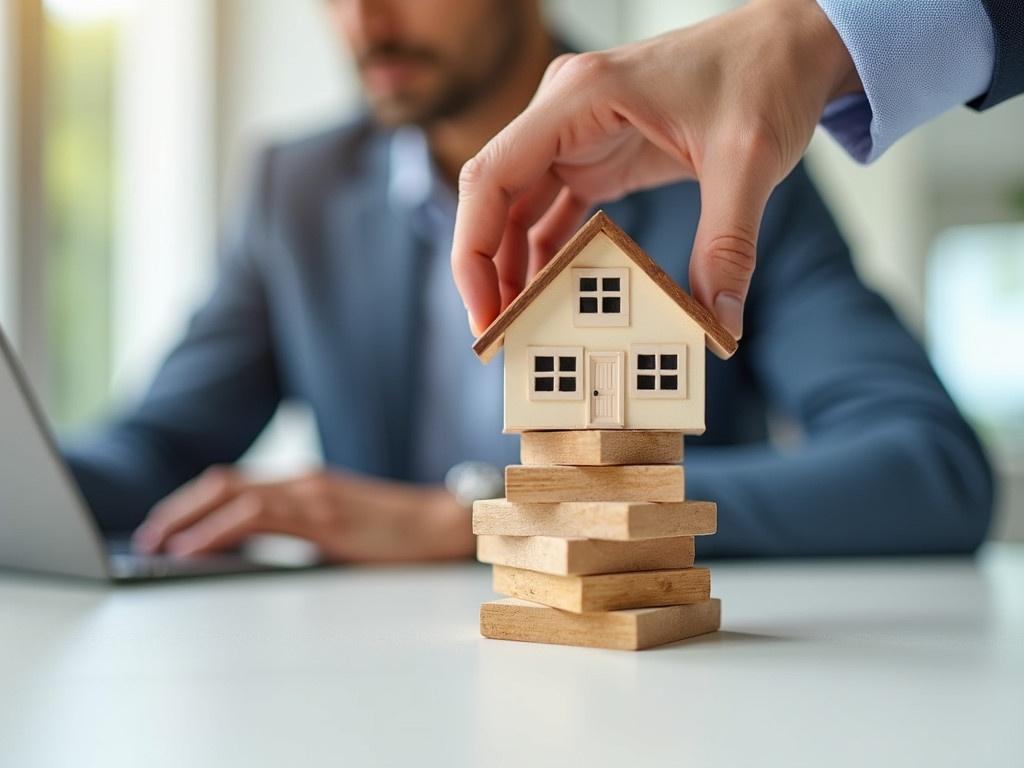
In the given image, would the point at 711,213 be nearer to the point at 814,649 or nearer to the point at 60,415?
the point at 814,649

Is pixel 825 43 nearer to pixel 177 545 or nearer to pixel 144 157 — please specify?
pixel 177 545

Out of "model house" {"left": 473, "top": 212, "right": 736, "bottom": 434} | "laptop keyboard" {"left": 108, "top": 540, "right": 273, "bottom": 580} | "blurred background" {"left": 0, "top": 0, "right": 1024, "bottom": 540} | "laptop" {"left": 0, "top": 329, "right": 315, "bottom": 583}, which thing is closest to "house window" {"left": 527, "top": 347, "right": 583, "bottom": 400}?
"model house" {"left": 473, "top": 212, "right": 736, "bottom": 434}

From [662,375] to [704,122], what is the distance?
19 cm

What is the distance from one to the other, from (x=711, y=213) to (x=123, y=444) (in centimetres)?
148

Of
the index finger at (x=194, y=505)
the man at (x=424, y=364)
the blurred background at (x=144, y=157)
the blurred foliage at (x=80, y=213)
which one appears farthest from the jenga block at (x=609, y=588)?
the blurred foliage at (x=80, y=213)

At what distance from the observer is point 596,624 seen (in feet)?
2.53

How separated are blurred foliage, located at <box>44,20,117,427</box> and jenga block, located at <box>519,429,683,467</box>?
10.4 feet

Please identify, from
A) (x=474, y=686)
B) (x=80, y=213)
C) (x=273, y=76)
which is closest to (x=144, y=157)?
(x=80, y=213)

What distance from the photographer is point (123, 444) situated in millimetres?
2008

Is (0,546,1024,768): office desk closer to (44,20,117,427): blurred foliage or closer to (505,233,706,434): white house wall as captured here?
(505,233,706,434): white house wall

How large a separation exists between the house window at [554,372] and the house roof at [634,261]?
0.03 metres

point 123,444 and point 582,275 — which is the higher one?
point 582,275

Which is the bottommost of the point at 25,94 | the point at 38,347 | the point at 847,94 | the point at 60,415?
the point at 60,415

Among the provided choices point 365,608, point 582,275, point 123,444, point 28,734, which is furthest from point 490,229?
point 123,444
